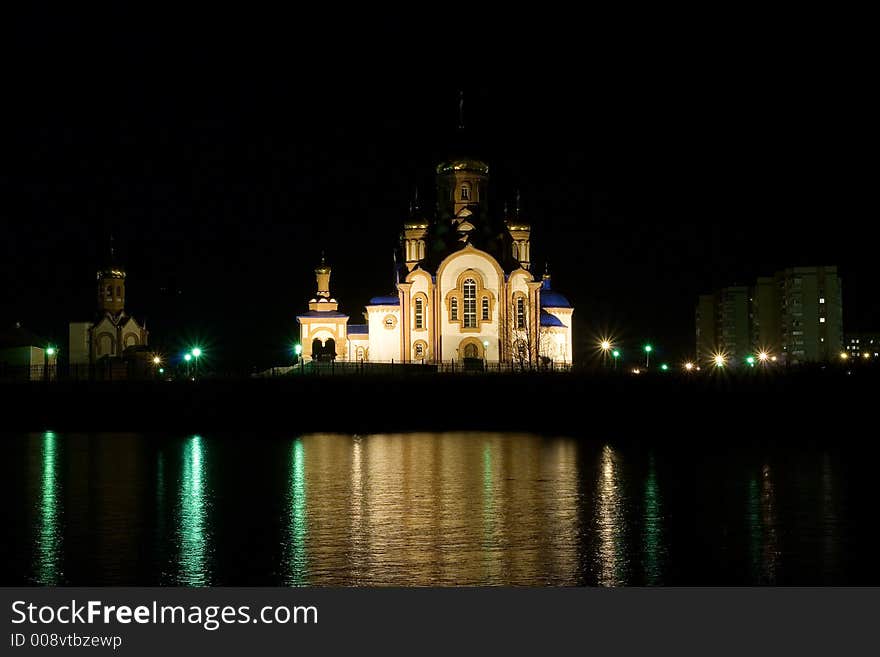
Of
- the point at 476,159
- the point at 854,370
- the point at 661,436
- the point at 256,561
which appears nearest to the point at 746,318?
the point at 476,159

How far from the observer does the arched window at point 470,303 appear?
57000mm

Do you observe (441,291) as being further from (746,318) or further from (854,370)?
(746,318)

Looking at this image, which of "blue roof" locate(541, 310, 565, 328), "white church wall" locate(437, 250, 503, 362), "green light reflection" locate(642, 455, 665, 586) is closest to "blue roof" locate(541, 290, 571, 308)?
"blue roof" locate(541, 310, 565, 328)

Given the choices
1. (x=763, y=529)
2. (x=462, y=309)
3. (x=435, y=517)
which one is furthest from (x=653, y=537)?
(x=462, y=309)

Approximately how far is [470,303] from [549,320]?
6881mm

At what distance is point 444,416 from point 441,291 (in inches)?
702

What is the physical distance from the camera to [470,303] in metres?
57.2

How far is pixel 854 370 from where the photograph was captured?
1539 inches

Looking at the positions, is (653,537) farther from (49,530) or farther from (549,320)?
(549,320)

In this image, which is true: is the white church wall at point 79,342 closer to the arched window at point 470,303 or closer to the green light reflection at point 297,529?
the arched window at point 470,303

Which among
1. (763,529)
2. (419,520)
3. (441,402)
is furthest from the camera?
(441,402)

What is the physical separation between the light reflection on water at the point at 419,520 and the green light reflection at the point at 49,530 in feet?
0.16

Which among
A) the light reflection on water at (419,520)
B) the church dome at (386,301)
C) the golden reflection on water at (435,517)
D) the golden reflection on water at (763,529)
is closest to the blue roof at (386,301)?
the church dome at (386,301)

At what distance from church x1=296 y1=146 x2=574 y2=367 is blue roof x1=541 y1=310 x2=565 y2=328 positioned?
9cm
